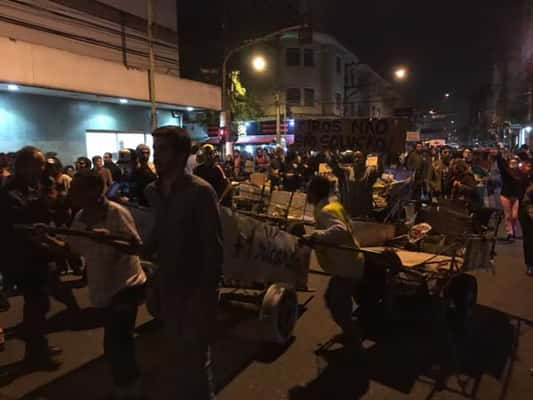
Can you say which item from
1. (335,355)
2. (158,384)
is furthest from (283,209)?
(158,384)

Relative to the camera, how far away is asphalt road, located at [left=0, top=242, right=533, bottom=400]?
12.9 ft

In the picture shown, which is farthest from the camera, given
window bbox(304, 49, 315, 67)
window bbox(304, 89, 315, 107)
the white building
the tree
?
window bbox(304, 89, 315, 107)

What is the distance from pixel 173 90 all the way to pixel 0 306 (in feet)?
46.2

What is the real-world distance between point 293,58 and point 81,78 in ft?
104

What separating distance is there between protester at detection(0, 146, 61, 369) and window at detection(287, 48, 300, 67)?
40.9 metres

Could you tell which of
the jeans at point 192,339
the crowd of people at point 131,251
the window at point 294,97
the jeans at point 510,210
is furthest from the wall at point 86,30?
the window at point 294,97

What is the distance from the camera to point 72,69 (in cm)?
1374

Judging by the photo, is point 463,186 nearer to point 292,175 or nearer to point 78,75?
point 292,175

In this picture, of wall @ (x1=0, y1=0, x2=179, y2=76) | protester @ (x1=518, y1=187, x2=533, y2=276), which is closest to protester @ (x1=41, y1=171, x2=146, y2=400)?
protester @ (x1=518, y1=187, x2=533, y2=276)

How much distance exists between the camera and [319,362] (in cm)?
445

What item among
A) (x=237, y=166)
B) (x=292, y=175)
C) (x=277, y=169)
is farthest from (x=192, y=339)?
(x=237, y=166)

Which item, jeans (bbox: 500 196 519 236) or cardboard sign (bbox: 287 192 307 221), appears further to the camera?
jeans (bbox: 500 196 519 236)

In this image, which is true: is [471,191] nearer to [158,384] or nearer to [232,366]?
[232,366]

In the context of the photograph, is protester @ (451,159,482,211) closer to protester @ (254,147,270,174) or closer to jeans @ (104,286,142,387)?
jeans @ (104,286,142,387)
